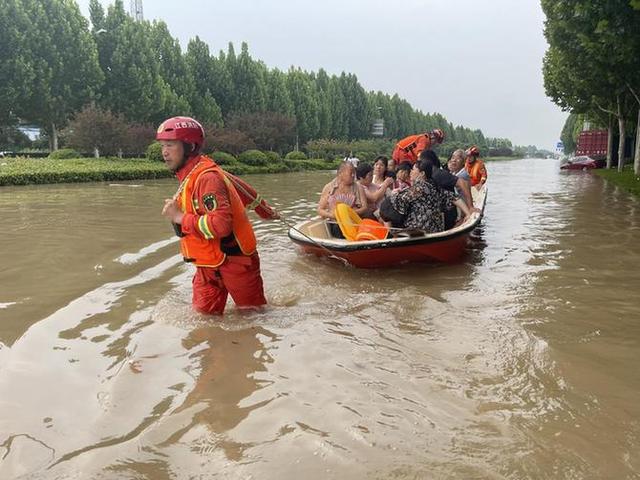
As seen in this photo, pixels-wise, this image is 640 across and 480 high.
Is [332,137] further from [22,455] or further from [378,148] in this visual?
[22,455]

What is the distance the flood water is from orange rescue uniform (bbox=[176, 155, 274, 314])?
1.00ft

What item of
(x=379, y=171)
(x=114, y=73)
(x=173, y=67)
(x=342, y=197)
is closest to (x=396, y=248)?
(x=342, y=197)

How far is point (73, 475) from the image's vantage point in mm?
2627

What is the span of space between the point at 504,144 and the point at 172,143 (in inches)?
7877

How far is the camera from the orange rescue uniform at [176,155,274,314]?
405 cm

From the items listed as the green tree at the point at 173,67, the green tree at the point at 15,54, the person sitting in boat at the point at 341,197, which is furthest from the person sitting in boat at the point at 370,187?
the green tree at the point at 173,67

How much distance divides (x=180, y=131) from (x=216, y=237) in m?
0.84

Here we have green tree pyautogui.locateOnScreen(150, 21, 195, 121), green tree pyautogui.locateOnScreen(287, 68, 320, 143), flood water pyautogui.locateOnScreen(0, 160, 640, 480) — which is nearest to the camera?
flood water pyautogui.locateOnScreen(0, 160, 640, 480)

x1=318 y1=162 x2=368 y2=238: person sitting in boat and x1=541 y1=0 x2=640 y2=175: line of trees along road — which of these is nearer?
x1=318 y1=162 x2=368 y2=238: person sitting in boat

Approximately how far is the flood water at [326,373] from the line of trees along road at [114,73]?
31.2 m

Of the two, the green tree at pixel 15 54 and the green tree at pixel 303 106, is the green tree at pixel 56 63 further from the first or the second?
the green tree at pixel 303 106

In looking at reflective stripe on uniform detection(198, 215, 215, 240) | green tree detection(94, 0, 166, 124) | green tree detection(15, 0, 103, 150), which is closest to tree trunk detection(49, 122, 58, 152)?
green tree detection(15, 0, 103, 150)

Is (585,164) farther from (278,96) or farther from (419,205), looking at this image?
(419,205)

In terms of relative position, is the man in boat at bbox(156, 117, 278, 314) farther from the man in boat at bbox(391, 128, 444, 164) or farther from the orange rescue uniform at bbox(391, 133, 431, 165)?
the orange rescue uniform at bbox(391, 133, 431, 165)
